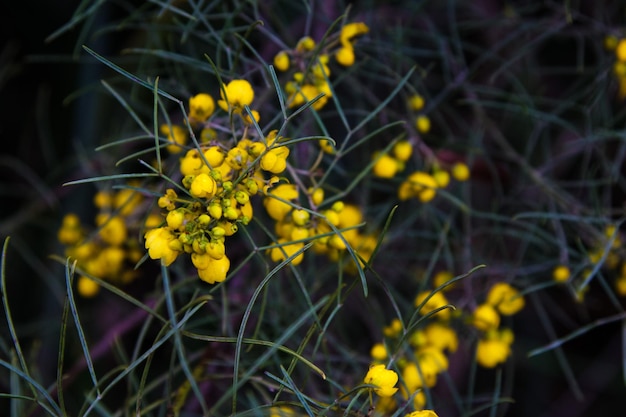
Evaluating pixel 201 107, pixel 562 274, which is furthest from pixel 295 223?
pixel 562 274

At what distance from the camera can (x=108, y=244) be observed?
1.00 m

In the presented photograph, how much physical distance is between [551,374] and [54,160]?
1.07 metres

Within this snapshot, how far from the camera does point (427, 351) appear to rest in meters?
0.85

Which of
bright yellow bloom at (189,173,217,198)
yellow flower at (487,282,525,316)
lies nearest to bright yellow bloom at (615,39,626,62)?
yellow flower at (487,282,525,316)

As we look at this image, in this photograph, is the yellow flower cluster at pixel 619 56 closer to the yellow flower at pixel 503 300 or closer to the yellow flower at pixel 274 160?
the yellow flower at pixel 503 300

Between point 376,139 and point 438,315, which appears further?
point 376,139

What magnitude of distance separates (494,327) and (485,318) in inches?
1.3

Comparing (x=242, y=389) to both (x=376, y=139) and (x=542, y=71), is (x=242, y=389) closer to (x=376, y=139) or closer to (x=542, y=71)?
(x=376, y=139)

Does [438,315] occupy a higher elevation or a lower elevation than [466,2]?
lower

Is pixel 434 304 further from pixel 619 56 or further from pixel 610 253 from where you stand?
pixel 619 56

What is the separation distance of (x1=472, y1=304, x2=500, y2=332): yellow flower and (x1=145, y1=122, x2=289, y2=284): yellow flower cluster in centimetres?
39

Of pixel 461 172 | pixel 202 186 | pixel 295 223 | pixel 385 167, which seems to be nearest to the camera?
pixel 202 186

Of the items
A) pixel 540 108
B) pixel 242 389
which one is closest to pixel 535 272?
pixel 540 108

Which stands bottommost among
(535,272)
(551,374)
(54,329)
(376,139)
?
(551,374)
